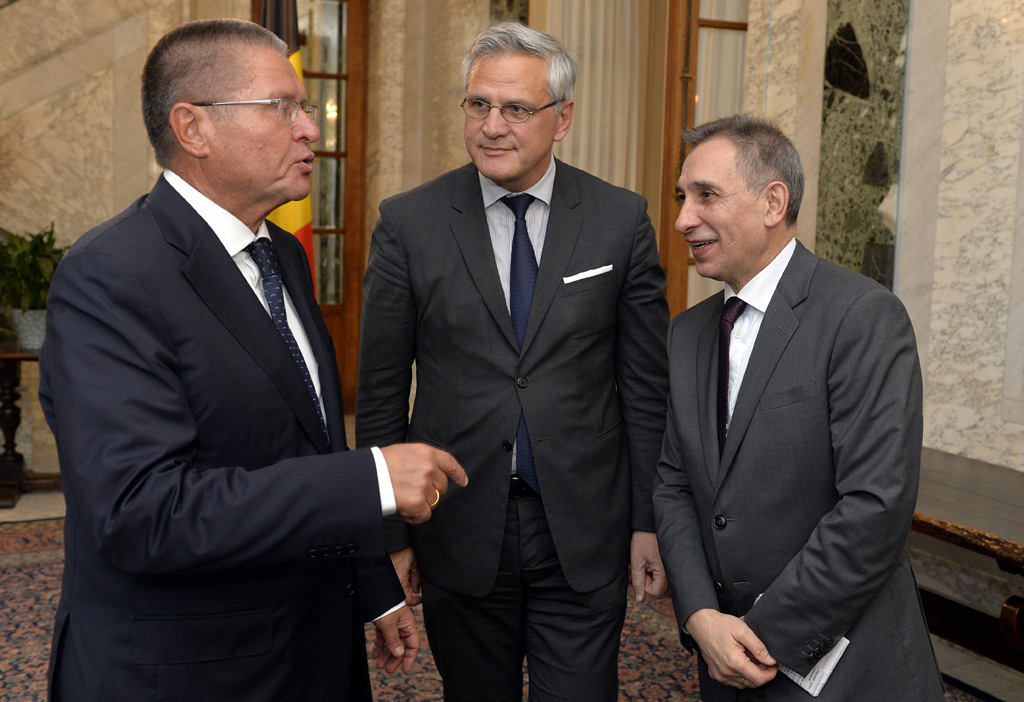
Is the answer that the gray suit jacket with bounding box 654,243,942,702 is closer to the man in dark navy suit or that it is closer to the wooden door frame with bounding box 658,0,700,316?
the man in dark navy suit

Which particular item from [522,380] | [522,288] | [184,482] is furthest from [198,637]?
[522,288]

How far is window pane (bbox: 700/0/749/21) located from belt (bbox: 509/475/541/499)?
412 centimetres

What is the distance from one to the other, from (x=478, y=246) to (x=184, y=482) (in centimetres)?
108

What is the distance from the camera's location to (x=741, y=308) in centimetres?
208

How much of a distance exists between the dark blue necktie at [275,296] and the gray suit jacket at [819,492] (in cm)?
83

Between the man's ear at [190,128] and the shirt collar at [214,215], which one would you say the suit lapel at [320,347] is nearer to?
the shirt collar at [214,215]

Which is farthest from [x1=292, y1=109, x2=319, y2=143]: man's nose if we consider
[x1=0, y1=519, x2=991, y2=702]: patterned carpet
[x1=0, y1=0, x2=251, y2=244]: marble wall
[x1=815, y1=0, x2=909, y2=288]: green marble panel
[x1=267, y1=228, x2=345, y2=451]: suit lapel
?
[x1=0, y1=0, x2=251, y2=244]: marble wall

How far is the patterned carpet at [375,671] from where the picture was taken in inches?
142

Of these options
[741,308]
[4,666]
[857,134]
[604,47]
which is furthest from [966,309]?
[4,666]

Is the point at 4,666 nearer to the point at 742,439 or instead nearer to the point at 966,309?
the point at 742,439

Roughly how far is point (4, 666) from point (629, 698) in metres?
2.45

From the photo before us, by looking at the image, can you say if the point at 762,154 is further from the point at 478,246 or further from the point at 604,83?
the point at 604,83

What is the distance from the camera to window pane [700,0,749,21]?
5586 mm

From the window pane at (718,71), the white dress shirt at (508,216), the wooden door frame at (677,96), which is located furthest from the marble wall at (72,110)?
the white dress shirt at (508,216)
